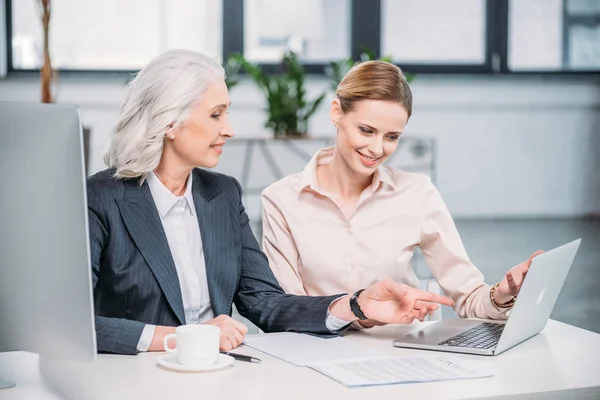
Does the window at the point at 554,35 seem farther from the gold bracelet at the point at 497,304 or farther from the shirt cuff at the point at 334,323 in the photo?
the shirt cuff at the point at 334,323

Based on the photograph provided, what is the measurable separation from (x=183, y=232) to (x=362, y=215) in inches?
19.5

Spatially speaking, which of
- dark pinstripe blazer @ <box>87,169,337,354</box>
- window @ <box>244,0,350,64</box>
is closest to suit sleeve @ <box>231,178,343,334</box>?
dark pinstripe blazer @ <box>87,169,337,354</box>

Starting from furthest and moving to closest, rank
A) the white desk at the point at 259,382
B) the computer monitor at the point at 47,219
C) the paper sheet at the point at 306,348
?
the paper sheet at the point at 306,348, the white desk at the point at 259,382, the computer monitor at the point at 47,219

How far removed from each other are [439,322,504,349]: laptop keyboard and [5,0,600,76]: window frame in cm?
539

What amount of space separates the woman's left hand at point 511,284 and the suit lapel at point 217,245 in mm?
558

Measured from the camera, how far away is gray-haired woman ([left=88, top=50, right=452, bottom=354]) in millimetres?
1762

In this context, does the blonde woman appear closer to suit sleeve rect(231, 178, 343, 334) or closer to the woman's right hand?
suit sleeve rect(231, 178, 343, 334)

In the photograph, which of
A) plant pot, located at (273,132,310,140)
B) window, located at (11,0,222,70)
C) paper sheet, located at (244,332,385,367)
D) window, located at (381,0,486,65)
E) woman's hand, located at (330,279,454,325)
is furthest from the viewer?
window, located at (381,0,486,65)

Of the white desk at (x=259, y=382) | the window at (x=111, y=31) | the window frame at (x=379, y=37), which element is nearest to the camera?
the white desk at (x=259, y=382)

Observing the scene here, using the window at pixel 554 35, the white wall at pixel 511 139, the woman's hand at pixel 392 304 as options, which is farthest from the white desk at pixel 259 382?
the window at pixel 554 35

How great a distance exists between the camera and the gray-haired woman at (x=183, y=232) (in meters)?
1.76

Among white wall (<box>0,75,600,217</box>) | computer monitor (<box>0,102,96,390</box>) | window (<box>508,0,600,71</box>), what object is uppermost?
window (<box>508,0,600,71</box>)

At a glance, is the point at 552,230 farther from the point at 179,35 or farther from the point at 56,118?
the point at 56,118

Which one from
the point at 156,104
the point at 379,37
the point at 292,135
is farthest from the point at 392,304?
the point at 379,37
